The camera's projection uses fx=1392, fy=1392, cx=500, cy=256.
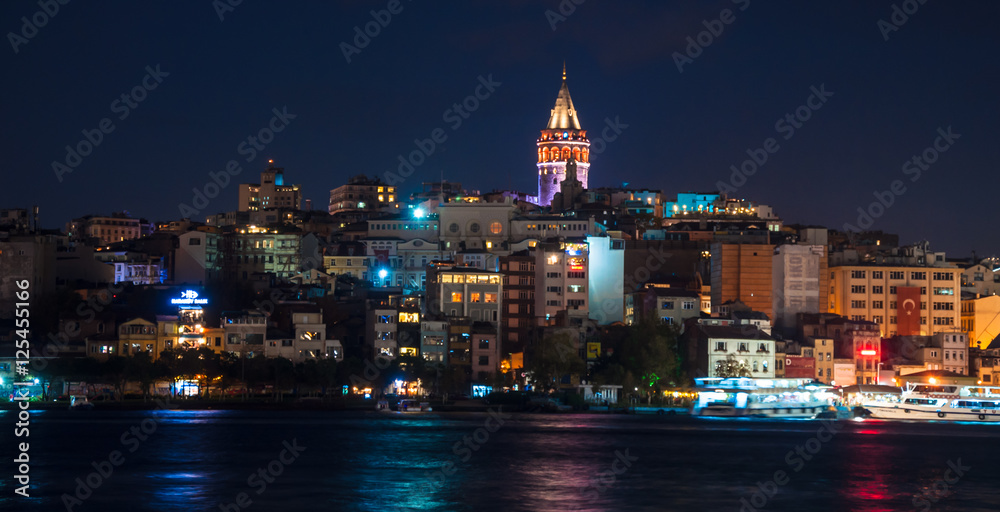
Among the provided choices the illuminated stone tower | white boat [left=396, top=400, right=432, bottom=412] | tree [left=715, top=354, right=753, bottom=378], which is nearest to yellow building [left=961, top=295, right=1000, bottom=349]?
tree [left=715, top=354, right=753, bottom=378]

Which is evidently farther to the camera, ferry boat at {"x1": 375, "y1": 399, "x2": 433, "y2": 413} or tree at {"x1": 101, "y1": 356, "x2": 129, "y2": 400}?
ferry boat at {"x1": 375, "y1": 399, "x2": 433, "y2": 413}

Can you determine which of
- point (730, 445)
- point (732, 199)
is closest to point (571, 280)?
point (730, 445)

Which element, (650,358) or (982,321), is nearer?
(650,358)

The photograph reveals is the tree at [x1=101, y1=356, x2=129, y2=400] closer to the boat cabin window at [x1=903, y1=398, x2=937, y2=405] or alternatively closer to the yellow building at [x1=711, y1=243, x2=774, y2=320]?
the yellow building at [x1=711, y1=243, x2=774, y2=320]

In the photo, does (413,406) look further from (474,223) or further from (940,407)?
(474,223)

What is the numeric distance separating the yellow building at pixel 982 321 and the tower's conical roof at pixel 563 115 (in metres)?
77.6

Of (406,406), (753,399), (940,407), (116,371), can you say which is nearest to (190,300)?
(116,371)

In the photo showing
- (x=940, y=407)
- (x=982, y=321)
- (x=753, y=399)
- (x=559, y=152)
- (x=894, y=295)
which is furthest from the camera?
(x=559, y=152)

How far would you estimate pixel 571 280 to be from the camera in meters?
95.4

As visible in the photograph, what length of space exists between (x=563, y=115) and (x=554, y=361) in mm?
97678

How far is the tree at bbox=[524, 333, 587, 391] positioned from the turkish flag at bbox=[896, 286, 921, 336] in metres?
28.3

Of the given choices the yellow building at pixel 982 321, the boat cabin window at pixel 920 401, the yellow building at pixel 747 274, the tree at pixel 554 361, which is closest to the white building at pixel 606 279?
the yellow building at pixel 747 274

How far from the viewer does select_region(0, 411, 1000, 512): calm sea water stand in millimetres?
45500

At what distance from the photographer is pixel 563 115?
176250mm
